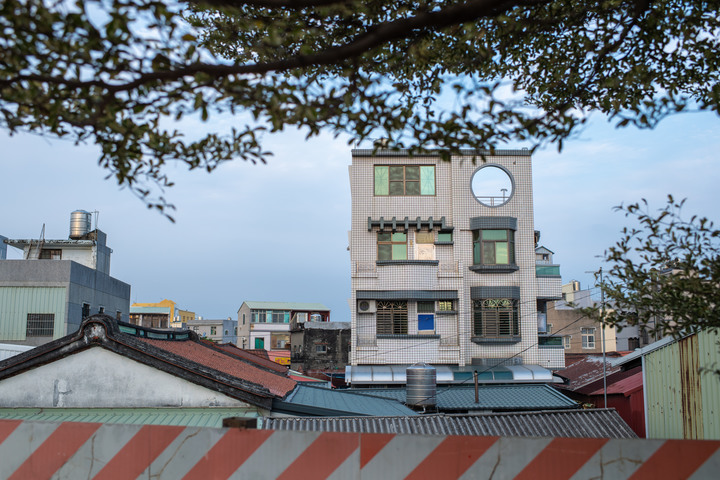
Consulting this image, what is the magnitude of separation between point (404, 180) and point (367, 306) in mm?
6512

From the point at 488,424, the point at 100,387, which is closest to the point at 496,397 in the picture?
the point at 488,424

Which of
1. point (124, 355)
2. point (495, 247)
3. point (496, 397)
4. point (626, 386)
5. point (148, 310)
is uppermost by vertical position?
point (495, 247)

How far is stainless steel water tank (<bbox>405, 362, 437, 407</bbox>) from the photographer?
20297 millimetres

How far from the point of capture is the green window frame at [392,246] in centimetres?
3020

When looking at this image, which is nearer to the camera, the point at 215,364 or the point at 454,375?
the point at 215,364

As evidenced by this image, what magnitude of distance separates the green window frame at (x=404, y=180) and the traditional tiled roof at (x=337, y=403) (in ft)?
42.8

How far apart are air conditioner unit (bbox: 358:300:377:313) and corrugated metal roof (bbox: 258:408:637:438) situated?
14.5 meters

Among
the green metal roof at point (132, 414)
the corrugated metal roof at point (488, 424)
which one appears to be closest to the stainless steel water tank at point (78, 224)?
the green metal roof at point (132, 414)

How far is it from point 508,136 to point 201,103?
2.63 metres

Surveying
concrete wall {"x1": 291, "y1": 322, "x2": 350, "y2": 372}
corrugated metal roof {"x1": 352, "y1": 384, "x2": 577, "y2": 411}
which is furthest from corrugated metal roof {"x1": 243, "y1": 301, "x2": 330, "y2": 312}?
corrugated metal roof {"x1": 352, "y1": 384, "x2": 577, "y2": 411}

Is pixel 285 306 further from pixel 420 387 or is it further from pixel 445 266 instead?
pixel 420 387

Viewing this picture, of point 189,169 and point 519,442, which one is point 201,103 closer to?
point 189,169

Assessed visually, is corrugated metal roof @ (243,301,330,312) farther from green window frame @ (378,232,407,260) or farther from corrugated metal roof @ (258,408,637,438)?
corrugated metal roof @ (258,408,637,438)

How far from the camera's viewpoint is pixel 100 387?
42.5ft
